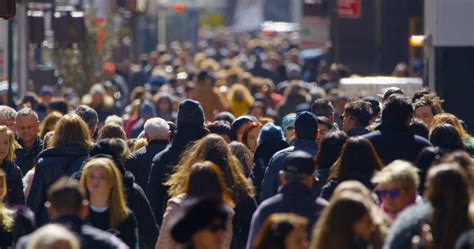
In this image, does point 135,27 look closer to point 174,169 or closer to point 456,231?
point 174,169

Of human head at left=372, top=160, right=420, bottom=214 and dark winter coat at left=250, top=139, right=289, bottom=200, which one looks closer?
human head at left=372, top=160, right=420, bottom=214

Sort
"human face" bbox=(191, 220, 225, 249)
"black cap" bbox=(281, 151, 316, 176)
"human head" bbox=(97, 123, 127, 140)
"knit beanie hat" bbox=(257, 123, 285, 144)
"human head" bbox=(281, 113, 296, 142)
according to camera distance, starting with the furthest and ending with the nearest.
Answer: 1. "human head" bbox=(281, 113, 296, 142)
2. "human head" bbox=(97, 123, 127, 140)
3. "knit beanie hat" bbox=(257, 123, 285, 144)
4. "black cap" bbox=(281, 151, 316, 176)
5. "human face" bbox=(191, 220, 225, 249)

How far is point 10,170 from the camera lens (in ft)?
40.4

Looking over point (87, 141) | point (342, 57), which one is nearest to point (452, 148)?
point (87, 141)

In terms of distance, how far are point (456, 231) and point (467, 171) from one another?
113 centimetres

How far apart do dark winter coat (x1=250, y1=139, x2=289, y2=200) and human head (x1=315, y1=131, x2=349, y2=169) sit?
165cm

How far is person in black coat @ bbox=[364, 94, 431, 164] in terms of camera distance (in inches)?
461

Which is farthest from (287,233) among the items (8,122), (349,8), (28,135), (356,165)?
(349,8)

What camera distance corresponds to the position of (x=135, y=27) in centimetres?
3706

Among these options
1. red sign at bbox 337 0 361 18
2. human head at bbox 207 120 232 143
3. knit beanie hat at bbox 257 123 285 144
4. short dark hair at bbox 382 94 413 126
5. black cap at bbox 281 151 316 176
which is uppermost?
red sign at bbox 337 0 361 18

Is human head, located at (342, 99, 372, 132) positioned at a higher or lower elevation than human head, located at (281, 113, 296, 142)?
higher

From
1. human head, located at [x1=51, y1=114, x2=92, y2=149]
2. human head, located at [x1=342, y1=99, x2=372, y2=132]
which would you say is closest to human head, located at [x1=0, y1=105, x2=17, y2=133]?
human head, located at [x1=51, y1=114, x2=92, y2=149]

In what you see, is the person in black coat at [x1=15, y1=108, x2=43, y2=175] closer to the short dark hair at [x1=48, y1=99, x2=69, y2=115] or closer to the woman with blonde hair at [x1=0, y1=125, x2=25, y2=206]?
the woman with blonde hair at [x1=0, y1=125, x2=25, y2=206]

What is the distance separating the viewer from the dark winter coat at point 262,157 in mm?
13023
